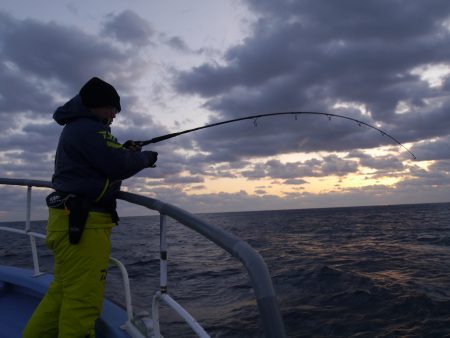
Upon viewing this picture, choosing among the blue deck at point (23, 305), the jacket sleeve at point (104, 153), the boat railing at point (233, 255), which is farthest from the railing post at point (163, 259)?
the blue deck at point (23, 305)

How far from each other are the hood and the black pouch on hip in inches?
22.8

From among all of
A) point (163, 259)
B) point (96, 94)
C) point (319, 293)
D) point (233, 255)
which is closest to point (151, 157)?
point (96, 94)

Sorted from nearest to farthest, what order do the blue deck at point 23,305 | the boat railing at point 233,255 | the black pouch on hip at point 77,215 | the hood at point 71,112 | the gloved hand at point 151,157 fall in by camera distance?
the boat railing at point 233,255 < the black pouch on hip at point 77,215 < the hood at point 71,112 < the gloved hand at point 151,157 < the blue deck at point 23,305

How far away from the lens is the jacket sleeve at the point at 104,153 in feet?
8.38

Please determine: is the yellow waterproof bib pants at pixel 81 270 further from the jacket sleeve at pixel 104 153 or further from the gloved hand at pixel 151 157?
the gloved hand at pixel 151 157

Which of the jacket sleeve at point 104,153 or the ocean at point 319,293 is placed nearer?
the jacket sleeve at point 104,153

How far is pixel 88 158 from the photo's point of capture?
2582 millimetres

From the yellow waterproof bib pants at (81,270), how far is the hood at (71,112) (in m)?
0.64

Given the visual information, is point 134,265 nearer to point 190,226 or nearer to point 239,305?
point 239,305

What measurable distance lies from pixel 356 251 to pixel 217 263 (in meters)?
6.41

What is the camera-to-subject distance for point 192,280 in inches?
476

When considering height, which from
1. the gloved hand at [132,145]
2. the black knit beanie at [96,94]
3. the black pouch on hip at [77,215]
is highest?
the black knit beanie at [96,94]

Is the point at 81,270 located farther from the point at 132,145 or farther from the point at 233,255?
the point at 233,255

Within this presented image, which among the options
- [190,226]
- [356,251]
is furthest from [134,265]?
[190,226]
